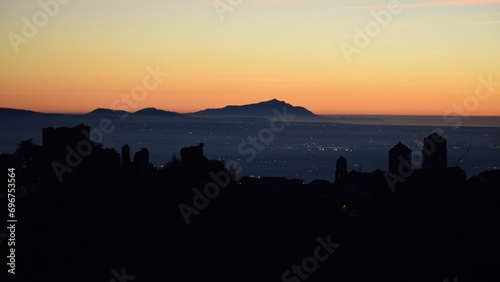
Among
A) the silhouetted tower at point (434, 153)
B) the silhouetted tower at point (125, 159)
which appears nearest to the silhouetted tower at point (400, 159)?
the silhouetted tower at point (434, 153)

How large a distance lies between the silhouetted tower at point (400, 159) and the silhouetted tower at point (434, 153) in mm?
1184

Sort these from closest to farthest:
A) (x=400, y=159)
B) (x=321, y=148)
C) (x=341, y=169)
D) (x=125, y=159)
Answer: (x=125, y=159)
(x=400, y=159)
(x=341, y=169)
(x=321, y=148)

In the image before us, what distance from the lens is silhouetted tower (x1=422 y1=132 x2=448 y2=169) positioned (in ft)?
132

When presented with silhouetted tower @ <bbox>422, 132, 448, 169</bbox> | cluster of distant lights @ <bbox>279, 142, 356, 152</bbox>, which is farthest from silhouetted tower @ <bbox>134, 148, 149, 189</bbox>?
cluster of distant lights @ <bbox>279, 142, 356, 152</bbox>

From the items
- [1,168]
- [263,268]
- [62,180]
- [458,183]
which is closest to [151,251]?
[263,268]

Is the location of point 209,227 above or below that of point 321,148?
above

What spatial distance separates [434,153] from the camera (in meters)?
41.1

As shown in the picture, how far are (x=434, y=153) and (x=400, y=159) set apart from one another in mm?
2555

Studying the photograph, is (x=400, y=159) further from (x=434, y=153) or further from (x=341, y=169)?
(x=341, y=169)

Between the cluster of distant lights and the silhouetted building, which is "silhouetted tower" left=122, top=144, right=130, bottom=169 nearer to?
the silhouetted building

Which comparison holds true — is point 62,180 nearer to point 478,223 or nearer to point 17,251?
point 17,251

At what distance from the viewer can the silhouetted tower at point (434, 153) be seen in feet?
132

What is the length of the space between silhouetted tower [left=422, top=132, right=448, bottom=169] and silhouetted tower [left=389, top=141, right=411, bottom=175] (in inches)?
46.6

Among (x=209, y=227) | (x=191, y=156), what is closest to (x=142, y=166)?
(x=191, y=156)
